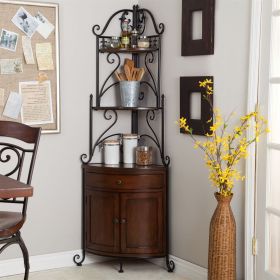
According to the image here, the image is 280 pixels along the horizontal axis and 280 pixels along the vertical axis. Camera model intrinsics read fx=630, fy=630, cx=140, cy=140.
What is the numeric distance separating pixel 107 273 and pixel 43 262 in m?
0.47

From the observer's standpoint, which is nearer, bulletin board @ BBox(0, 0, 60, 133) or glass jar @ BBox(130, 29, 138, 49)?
bulletin board @ BBox(0, 0, 60, 133)

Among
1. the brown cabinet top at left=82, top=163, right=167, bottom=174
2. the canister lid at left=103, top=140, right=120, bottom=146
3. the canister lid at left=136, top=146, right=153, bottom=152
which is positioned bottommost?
the brown cabinet top at left=82, top=163, right=167, bottom=174

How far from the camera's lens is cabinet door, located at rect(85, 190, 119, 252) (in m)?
4.38

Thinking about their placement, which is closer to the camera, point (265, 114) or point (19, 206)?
point (265, 114)

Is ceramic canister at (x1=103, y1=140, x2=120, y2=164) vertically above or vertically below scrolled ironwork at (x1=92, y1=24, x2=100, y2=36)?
below

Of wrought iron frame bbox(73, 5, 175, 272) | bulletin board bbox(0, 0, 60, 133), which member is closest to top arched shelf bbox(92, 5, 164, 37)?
wrought iron frame bbox(73, 5, 175, 272)

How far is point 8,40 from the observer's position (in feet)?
13.9

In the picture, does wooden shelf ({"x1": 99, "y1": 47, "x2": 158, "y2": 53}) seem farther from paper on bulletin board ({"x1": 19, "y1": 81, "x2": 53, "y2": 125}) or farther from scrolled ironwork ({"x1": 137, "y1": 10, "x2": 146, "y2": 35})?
paper on bulletin board ({"x1": 19, "y1": 81, "x2": 53, "y2": 125})

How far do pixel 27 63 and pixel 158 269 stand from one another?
1712 mm

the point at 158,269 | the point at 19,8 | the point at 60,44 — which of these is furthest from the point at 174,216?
the point at 19,8

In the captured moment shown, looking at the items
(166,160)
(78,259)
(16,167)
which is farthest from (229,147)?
(78,259)

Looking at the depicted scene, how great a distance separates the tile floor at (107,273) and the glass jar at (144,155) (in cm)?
75

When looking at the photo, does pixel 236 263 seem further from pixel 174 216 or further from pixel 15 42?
pixel 15 42

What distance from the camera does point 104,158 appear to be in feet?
15.2
